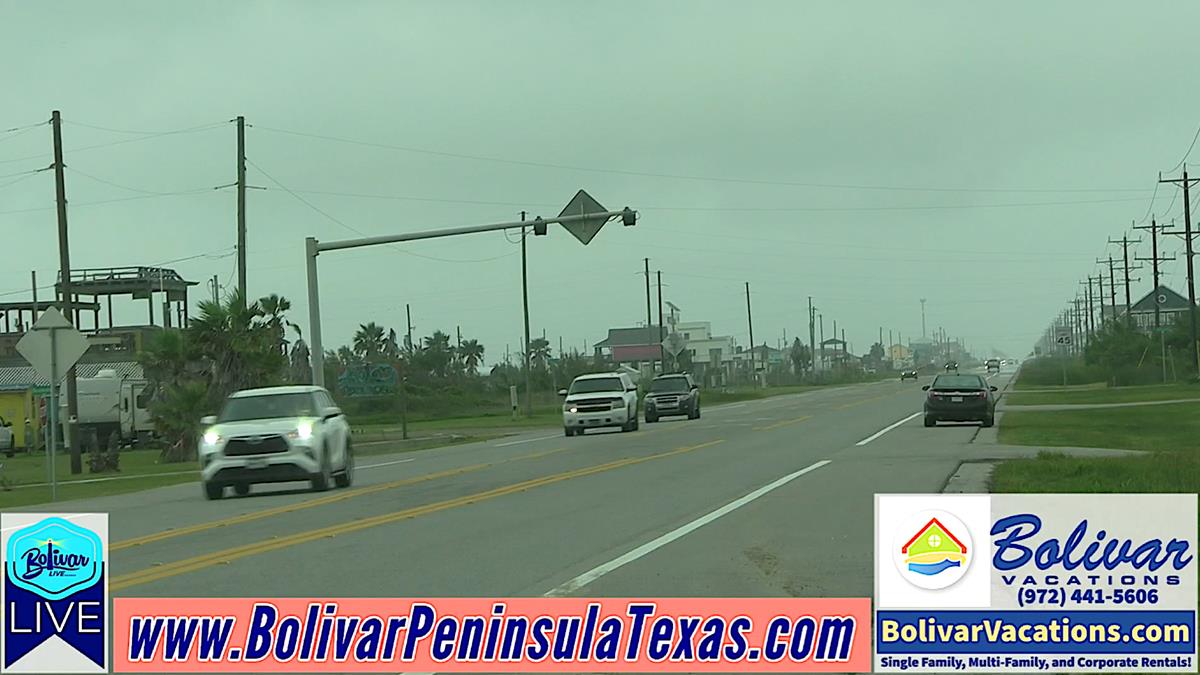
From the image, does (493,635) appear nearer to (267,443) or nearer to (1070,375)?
(267,443)

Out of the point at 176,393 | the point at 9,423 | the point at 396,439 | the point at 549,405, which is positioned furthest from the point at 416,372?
the point at 176,393

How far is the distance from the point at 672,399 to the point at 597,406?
10.2m

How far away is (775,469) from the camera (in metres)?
26.1

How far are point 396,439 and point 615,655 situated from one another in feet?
143

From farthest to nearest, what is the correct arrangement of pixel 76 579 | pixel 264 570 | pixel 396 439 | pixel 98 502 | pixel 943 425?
pixel 396 439 < pixel 943 425 < pixel 98 502 < pixel 264 570 < pixel 76 579

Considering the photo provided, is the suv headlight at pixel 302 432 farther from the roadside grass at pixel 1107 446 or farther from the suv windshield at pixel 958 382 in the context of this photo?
the suv windshield at pixel 958 382

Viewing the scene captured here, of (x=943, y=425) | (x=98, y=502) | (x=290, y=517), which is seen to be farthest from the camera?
(x=943, y=425)

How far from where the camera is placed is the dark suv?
56.7 metres

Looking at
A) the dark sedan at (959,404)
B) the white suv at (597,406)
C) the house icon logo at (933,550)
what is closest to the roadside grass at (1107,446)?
the dark sedan at (959,404)

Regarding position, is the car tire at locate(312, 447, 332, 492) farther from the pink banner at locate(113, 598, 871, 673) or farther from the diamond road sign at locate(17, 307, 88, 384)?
the pink banner at locate(113, 598, 871, 673)

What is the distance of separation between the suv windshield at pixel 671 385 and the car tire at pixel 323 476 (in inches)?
1341

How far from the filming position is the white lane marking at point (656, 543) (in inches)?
472

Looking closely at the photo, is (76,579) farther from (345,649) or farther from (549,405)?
(549,405)

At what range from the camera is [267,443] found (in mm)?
22734
